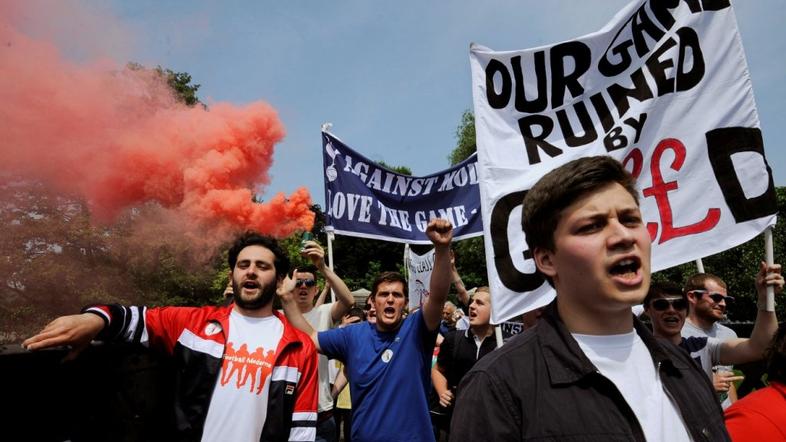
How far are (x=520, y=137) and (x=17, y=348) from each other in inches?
140

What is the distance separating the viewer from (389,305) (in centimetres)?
399

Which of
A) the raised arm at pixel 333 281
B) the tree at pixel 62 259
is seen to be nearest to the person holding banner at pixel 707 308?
the raised arm at pixel 333 281

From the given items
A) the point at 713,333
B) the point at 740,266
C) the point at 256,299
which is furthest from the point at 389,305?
the point at 740,266

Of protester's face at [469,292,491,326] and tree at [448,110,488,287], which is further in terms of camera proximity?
tree at [448,110,488,287]

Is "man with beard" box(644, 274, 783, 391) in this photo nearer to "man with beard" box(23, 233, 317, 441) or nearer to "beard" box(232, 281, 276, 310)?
"man with beard" box(23, 233, 317, 441)

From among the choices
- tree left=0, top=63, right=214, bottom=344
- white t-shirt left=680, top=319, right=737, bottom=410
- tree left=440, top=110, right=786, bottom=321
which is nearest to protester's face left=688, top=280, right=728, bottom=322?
white t-shirt left=680, top=319, right=737, bottom=410

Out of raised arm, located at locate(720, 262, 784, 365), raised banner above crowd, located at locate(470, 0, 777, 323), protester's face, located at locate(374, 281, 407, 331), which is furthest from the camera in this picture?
protester's face, located at locate(374, 281, 407, 331)

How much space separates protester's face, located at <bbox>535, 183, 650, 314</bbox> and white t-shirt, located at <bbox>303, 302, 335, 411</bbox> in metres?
3.90

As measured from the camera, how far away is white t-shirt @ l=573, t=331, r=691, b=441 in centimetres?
→ 156

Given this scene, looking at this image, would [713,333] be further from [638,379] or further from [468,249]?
[468,249]

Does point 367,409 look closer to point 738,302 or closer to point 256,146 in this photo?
point 256,146

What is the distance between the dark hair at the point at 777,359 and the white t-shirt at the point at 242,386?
2.34m

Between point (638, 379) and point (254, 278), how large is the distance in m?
2.30

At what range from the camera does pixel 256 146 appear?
557 inches
